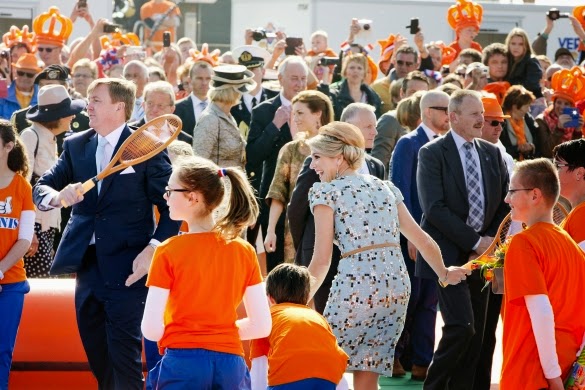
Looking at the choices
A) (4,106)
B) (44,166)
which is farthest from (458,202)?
(4,106)

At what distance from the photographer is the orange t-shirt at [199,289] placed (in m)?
5.08

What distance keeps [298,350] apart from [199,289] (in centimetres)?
97

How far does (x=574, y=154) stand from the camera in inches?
237

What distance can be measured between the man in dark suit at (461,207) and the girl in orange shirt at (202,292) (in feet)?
8.11

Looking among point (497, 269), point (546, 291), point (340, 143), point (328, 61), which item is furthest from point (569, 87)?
point (546, 291)

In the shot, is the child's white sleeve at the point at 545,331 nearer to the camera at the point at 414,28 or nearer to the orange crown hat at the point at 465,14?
the camera at the point at 414,28

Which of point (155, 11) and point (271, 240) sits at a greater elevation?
point (155, 11)

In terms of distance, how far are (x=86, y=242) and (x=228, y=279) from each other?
1628 mm

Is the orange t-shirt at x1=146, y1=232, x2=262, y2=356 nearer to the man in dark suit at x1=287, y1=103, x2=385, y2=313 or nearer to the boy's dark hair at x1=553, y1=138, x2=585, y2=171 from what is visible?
the boy's dark hair at x1=553, y1=138, x2=585, y2=171

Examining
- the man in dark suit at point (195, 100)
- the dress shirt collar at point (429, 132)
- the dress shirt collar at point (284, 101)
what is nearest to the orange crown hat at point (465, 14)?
the man in dark suit at point (195, 100)

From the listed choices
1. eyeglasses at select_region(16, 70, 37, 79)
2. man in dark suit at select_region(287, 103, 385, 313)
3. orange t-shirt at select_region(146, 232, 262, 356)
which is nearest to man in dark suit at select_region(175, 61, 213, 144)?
eyeglasses at select_region(16, 70, 37, 79)

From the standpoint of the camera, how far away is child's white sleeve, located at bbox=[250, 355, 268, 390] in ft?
19.5

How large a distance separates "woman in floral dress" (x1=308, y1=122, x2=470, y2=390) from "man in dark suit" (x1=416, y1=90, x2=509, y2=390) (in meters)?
1.00

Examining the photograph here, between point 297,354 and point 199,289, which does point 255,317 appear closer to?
point 199,289
